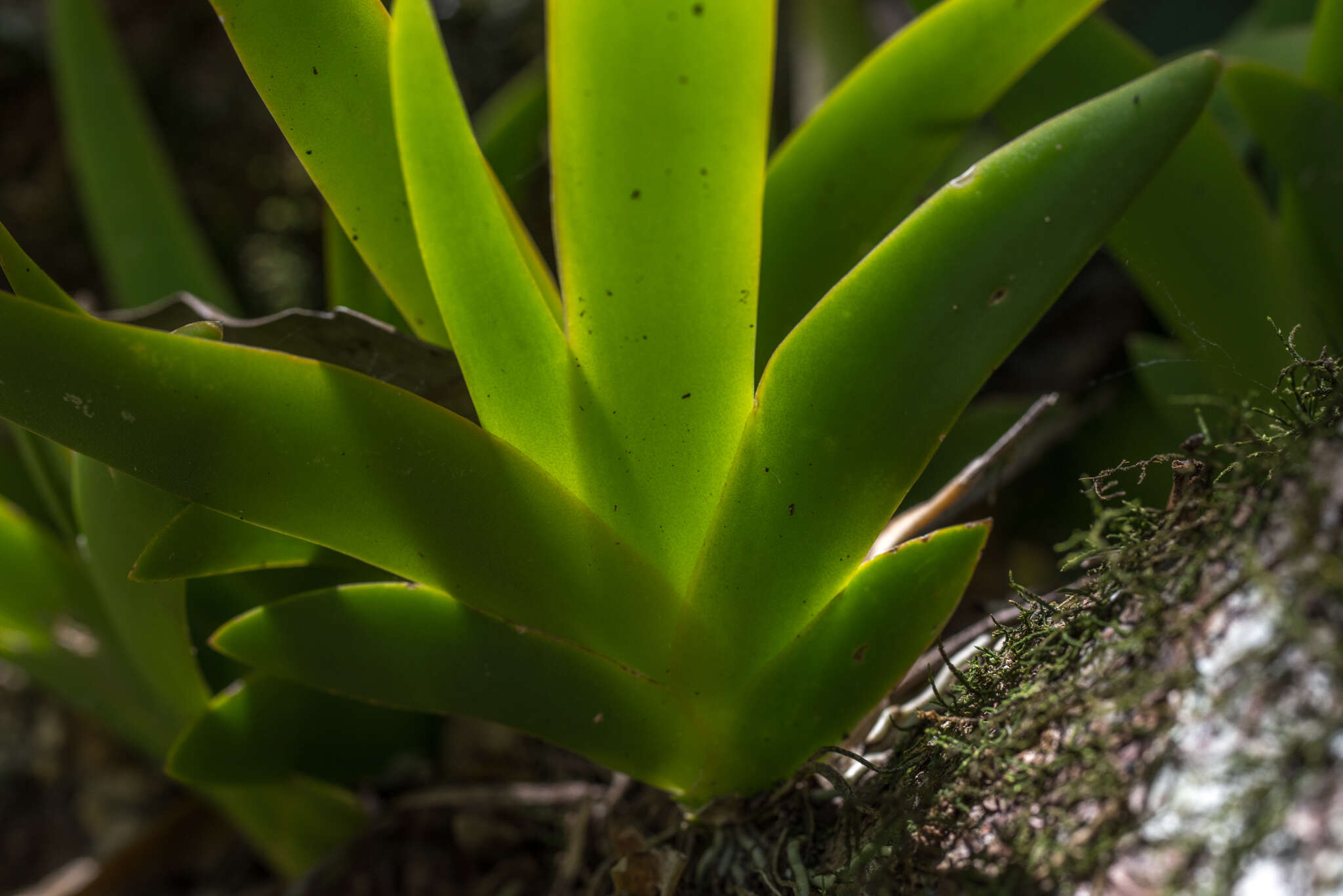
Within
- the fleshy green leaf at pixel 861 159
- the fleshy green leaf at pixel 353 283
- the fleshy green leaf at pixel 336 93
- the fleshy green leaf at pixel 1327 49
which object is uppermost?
the fleshy green leaf at pixel 336 93

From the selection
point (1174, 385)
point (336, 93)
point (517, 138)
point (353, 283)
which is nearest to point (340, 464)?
point (336, 93)

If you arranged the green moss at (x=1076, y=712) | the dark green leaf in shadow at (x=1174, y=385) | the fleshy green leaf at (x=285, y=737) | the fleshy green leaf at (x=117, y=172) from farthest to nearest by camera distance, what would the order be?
the fleshy green leaf at (x=117, y=172) → the dark green leaf in shadow at (x=1174, y=385) → the fleshy green leaf at (x=285, y=737) → the green moss at (x=1076, y=712)

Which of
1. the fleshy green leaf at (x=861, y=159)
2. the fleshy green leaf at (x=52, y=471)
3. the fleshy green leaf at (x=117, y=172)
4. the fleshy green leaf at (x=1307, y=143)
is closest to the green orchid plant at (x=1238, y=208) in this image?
the fleshy green leaf at (x=1307, y=143)

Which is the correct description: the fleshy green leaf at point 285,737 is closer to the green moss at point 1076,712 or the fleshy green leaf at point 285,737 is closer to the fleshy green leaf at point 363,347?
the fleshy green leaf at point 363,347

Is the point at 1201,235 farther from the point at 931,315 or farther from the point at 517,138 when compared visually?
the point at 517,138

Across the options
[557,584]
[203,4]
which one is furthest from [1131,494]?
[203,4]

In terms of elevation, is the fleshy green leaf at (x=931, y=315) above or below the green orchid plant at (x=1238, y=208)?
above
